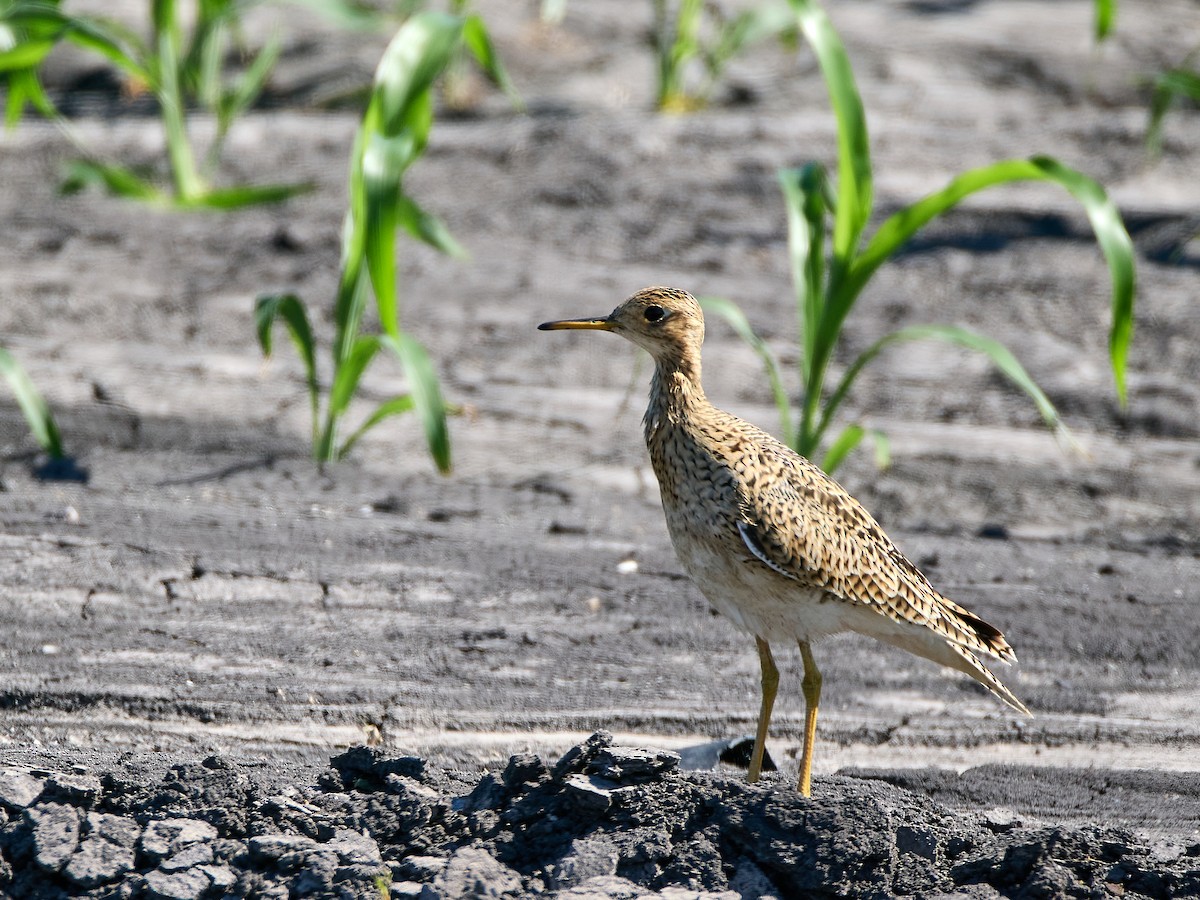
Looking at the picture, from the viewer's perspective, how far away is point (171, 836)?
2.97 metres

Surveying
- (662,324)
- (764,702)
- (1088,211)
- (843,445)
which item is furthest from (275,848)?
(1088,211)

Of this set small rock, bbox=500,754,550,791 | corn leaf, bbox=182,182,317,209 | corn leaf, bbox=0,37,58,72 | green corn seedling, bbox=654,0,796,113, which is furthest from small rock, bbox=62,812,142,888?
green corn seedling, bbox=654,0,796,113

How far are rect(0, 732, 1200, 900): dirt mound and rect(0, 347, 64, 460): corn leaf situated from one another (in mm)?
1905

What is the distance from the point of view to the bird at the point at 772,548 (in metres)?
3.53

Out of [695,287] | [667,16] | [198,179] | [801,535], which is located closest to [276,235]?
[198,179]

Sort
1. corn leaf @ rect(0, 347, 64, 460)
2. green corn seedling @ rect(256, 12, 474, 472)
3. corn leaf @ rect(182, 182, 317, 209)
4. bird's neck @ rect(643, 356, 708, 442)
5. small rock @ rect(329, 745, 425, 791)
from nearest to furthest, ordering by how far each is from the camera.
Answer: small rock @ rect(329, 745, 425, 791)
bird's neck @ rect(643, 356, 708, 442)
corn leaf @ rect(0, 347, 64, 460)
green corn seedling @ rect(256, 12, 474, 472)
corn leaf @ rect(182, 182, 317, 209)

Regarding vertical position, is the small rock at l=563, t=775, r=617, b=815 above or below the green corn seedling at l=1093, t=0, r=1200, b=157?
below

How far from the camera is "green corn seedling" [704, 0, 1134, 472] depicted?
4.77 m

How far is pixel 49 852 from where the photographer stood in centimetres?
291

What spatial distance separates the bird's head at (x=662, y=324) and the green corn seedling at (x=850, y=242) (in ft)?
3.64

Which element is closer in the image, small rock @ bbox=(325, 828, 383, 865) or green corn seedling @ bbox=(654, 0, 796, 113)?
small rock @ bbox=(325, 828, 383, 865)

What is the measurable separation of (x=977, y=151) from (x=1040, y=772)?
4.73m

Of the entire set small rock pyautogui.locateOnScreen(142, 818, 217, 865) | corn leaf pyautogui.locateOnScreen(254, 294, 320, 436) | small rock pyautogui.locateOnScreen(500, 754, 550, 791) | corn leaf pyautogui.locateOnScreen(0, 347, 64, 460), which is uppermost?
corn leaf pyautogui.locateOnScreen(254, 294, 320, 436)

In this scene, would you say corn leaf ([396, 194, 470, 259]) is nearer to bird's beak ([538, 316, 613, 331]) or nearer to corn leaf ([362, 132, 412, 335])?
corn leaf ([362, 132, 412, 335])
